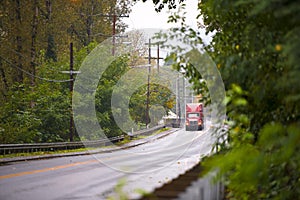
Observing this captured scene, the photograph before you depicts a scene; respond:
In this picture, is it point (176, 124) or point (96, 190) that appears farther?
point (176, 124)

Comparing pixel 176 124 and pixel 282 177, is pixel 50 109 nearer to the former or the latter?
pixel 282 177

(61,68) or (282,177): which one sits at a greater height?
(61,68)

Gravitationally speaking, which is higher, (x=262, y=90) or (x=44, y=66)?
(x=44, y=66)

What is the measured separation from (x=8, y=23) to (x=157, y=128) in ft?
94.3

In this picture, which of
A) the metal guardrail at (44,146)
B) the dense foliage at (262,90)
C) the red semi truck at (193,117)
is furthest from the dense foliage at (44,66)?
the dense foliage at (262,90)

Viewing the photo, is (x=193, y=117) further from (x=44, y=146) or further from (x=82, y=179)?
(x=82, y=179)

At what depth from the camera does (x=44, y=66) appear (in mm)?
48469

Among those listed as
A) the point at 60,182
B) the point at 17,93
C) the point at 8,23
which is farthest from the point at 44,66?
the point at 60,182

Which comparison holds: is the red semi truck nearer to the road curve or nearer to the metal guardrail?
the metal guardrail

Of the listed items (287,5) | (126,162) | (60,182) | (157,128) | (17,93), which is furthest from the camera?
(157,128)

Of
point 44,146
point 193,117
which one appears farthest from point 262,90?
point 193,117

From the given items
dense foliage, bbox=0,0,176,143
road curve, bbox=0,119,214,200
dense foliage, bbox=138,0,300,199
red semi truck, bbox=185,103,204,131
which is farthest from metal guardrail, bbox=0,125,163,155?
red semi truck, bbox=185,103,204,131

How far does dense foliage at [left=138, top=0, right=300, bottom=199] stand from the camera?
420 cm

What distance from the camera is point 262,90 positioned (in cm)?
631
